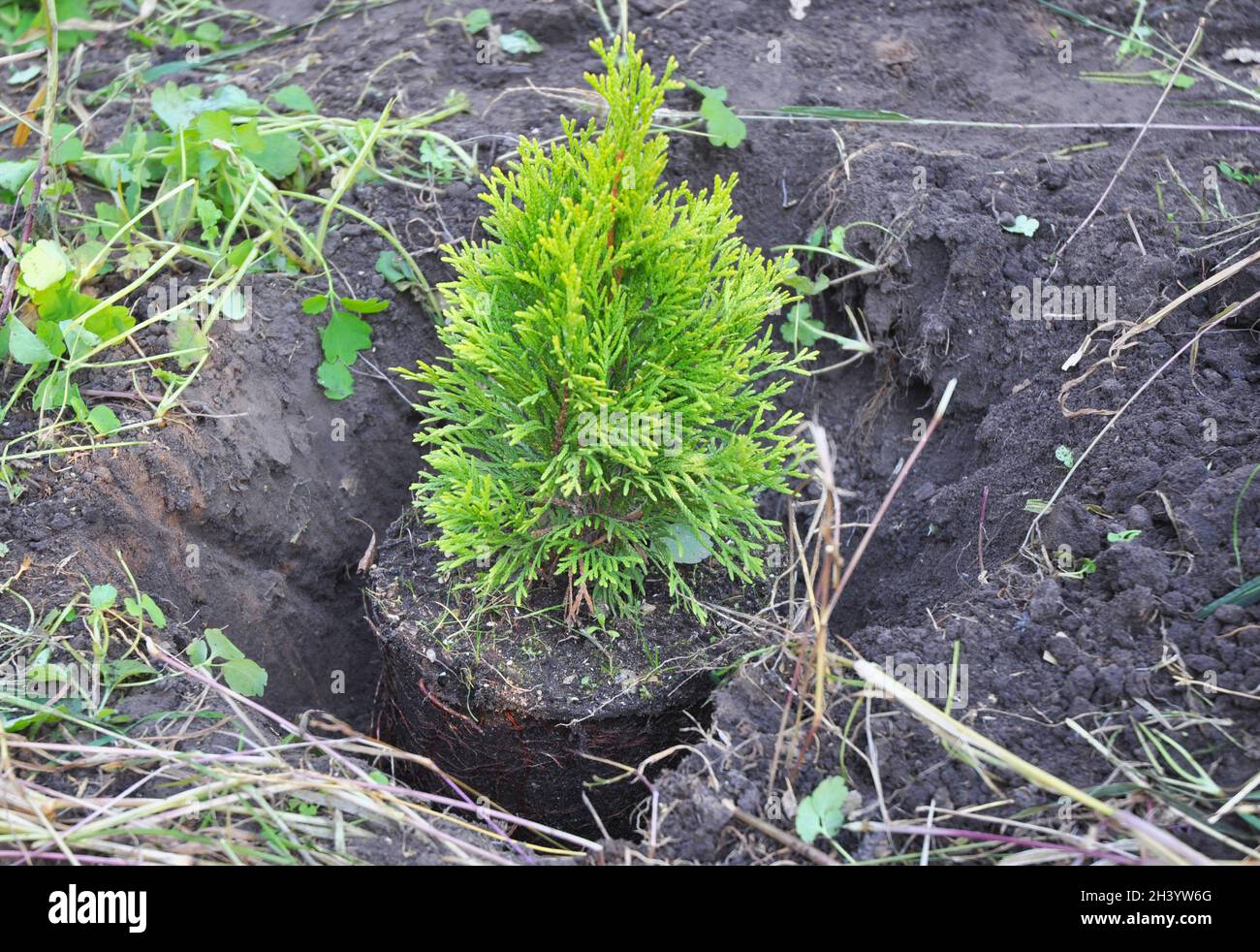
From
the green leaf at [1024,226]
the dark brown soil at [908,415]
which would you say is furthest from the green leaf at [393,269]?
the green leaf at [1024,226]

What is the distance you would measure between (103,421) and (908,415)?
8.93 ft

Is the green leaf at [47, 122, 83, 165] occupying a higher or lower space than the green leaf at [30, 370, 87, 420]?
higher

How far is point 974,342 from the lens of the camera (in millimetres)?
3703

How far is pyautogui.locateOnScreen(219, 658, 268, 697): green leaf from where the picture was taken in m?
3.00

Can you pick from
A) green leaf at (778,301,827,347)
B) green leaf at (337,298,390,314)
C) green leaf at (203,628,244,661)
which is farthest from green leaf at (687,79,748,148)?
green leaf at (203,628,244,661)

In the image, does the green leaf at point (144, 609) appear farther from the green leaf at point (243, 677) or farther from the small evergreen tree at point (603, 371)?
the small evergreen tree at point (603, 371)

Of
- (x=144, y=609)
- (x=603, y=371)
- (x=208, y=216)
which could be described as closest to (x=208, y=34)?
(x=208, y=216)

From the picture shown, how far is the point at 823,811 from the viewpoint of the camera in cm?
246

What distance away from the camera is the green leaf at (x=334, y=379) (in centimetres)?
378

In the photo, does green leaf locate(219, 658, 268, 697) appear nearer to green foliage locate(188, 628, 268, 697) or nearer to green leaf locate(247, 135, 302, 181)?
green foliage locate(188, 628, 268, 697)

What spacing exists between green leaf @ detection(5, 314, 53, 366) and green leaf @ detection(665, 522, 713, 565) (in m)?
1.99

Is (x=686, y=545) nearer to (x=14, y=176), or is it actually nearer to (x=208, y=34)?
(x=14, y=176)

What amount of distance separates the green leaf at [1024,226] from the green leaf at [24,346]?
3184mm

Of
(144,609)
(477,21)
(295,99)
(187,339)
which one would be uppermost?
(477,21)
